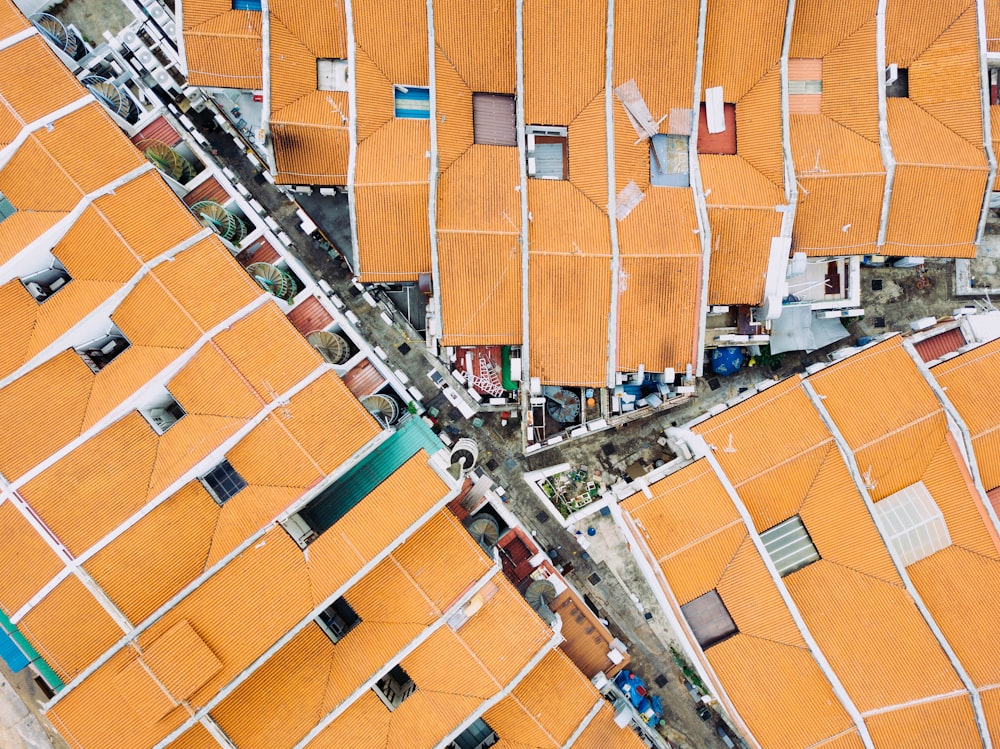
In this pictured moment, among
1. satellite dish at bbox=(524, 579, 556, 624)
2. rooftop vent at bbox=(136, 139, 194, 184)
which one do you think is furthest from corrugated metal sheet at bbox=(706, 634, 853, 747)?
rooftop vent at bbox=(136, 139, 194, 184)

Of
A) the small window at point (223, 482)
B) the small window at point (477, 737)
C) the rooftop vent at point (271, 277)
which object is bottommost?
the small window at point (477, 737)

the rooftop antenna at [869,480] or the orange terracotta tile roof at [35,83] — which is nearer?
the orange terracotta tile roof at [35,83]

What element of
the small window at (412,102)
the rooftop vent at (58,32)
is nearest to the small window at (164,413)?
the small window at (412,102)

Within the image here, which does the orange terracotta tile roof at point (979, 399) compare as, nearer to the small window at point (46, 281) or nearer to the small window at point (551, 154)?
the small window at point (551, 154)

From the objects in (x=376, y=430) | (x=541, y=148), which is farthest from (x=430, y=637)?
(x=541, y=148)

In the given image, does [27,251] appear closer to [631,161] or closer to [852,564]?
[631,161]

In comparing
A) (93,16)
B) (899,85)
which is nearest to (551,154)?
(899,85)

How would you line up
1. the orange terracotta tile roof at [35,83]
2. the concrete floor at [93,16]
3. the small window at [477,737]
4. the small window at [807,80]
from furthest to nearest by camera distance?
the concrete floor at [93,16] → the small window at [807,80] → the small window at [477,737] → the orange terracotta tile roof at [35,83]
